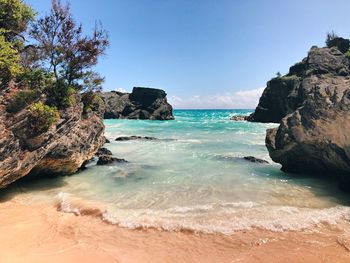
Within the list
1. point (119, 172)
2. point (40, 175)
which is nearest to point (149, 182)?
point (119, 172)

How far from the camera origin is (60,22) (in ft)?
48.0

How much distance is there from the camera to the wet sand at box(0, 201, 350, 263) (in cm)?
733

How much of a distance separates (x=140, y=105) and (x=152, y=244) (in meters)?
87.2

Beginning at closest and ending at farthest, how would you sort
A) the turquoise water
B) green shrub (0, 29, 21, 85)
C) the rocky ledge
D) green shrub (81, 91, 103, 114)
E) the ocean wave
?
1. the ocean wave
2. the turquoise water
3. the rocky ledge
4. green shrub (0, 29, 21, 85)
5. green shrub (81, 91, 103, 114)

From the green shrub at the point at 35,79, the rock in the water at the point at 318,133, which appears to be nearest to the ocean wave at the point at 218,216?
the rock in the water at the point at 318,133

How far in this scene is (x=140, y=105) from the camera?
94.1 m

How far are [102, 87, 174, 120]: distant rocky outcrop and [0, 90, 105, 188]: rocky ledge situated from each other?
246ft

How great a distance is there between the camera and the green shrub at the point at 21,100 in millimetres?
11578

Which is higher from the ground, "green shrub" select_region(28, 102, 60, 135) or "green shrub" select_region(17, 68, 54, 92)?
"green shrub" select_region(17, 68, 54, 92)

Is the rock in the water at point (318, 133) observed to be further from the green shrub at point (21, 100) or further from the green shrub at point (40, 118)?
the green shrub at point (21, 100)

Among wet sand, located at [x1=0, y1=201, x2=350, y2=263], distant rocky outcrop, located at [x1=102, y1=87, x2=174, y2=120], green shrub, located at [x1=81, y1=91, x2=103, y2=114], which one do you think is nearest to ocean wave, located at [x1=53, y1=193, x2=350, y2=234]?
wet sand, located at [x1=0, y1=201, x2=350, y2=263]

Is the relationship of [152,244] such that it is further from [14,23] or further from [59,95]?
[14,23]

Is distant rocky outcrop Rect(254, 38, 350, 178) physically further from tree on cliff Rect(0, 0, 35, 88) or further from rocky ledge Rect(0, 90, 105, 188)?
tree on cliff Rect(0, 0, 35, 88)

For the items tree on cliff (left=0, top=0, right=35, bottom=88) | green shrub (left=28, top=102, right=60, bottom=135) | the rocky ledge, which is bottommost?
the rocky ledge
